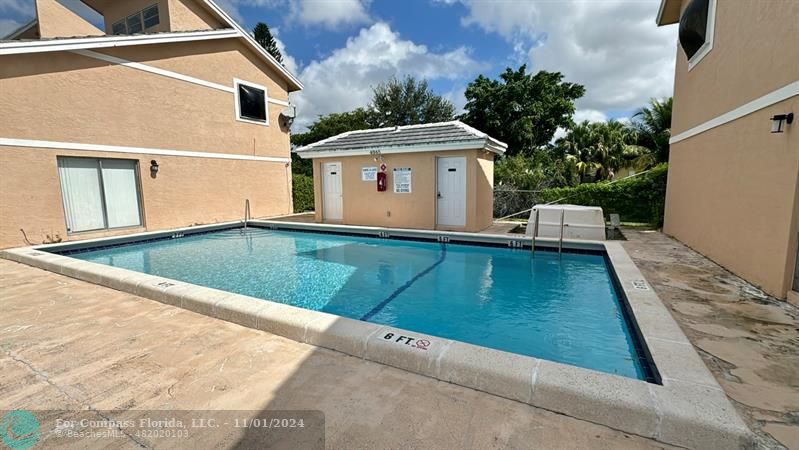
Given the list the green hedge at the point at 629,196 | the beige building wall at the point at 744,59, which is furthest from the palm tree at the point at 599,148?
the beige building wall at the point at 744,59

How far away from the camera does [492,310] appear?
5.21 m

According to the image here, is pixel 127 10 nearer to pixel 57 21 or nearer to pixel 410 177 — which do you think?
pixel 57 21

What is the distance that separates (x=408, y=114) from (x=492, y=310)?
2690 cm

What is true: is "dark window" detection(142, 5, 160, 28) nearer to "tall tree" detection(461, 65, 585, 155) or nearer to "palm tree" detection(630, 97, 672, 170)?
"tall tree" detection(461, 65, 585, 155)

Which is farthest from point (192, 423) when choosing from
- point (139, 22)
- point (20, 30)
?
point (20, 30)

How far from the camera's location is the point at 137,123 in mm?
10906

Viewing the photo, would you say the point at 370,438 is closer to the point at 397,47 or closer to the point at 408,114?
the point at 408,114

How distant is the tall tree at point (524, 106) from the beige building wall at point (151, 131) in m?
16.7

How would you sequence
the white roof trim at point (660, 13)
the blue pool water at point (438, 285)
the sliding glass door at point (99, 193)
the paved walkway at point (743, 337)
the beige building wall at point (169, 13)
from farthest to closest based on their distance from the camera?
the beige building wall at point (169, 13), the white roof trim at point (660, 13), the sliding glass door at point (99, 193), the blue pool water at point (438, 285), the paved walkway at point (743, 337)

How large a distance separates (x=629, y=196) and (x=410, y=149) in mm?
8948

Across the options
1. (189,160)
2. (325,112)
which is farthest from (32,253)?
(325,112)

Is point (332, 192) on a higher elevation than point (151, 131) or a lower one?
lower

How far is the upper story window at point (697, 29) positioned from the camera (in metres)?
7.22
